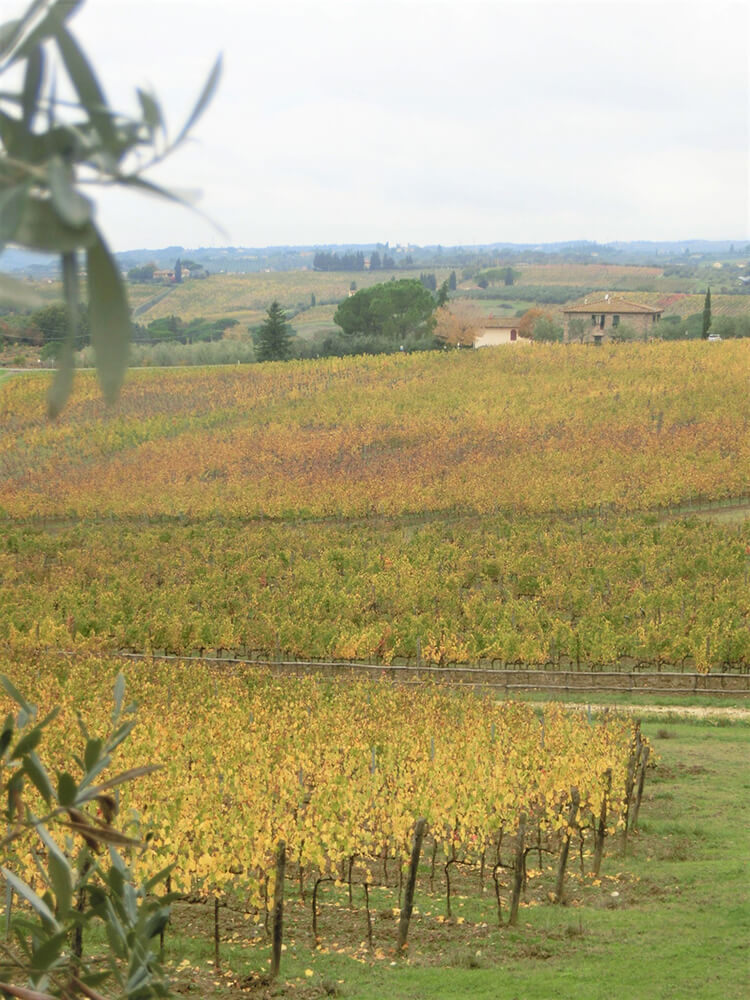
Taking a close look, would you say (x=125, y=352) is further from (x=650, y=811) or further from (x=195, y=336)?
(x=195, y=336)

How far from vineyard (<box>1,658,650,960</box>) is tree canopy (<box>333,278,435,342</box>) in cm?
5257

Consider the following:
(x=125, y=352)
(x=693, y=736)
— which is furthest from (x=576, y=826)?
(x=125, y=352)

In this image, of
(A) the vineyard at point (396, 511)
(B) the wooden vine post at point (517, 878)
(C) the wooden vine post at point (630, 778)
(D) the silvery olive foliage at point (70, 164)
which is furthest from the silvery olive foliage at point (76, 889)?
(A) the vineyard at point (396, 511)

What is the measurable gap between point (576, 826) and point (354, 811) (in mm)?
2513

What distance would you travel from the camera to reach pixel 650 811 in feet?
47.0

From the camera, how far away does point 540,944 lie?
31.8 ft

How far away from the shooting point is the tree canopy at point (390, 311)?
68500mm

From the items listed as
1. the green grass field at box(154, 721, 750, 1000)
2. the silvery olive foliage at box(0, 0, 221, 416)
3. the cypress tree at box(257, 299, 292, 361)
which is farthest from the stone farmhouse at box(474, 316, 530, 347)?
the silvery olive foliage at box(0, 0, 221, 416)

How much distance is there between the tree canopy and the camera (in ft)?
225

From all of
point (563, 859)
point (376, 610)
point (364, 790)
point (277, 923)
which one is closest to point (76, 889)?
point (277, 923)

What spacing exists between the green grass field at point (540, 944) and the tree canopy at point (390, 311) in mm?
57466

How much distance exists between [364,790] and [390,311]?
5776 cm

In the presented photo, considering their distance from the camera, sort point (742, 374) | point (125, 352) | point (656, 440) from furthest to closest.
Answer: point (742, 374)
point (656, 440)
point (125, 352)

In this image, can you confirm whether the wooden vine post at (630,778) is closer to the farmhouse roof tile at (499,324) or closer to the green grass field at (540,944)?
the green grass field at (540,944)
